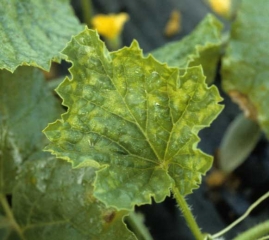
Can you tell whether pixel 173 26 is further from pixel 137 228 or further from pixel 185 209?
pixel 185 209

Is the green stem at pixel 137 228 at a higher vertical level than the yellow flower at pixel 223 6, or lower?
lower

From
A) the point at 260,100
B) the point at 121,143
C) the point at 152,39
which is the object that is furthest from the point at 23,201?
the point at 152,39

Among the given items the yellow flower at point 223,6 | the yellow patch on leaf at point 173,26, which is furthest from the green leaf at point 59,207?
the yellow patch on leaf at point 173,26

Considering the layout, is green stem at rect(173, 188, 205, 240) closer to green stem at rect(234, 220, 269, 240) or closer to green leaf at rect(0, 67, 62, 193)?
green stem at rect(234, 220, 269, 240)

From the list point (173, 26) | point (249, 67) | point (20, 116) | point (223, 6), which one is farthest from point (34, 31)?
point (173, 26)

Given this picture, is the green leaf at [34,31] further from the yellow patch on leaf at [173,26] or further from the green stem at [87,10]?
the yellow patch on leaf at [173,26]
